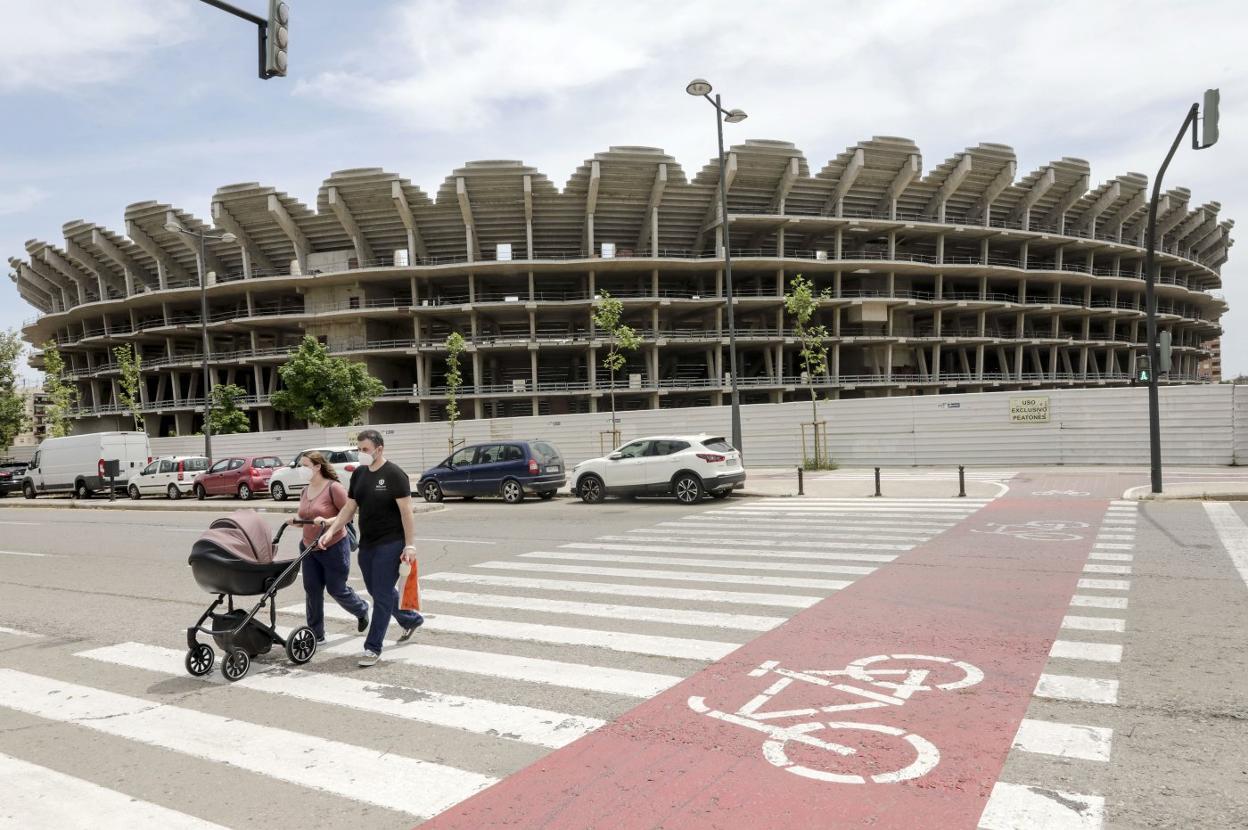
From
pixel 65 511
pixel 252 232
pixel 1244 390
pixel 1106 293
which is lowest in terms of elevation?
pixel 65 511

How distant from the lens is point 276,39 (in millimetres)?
7578

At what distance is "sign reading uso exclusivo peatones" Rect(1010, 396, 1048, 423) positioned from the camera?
75.8 ft

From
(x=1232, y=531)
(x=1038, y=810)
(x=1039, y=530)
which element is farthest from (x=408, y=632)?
(x=1232, y=531)

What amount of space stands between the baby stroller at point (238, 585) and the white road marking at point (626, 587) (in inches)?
116

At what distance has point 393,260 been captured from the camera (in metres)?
51.5

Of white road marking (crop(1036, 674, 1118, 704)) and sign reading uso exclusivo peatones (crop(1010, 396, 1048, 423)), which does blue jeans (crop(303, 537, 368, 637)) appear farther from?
sign reading uso exclusivo peatones (crop(1010, 396, 1048, 423))

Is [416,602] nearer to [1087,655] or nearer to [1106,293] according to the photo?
[1087,655]

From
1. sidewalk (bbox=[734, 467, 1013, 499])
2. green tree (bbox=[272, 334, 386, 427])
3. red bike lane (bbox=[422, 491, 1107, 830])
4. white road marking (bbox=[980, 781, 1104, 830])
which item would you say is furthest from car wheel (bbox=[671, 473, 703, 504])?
green tree (bbox=[272, 334, 386, 427])

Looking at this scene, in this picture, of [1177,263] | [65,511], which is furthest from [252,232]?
[1177,263]

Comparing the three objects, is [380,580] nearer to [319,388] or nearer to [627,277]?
[319,388]

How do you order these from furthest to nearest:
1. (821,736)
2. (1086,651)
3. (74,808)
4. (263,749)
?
(1086,651) → (263,749) → (821,736) → (74,808)

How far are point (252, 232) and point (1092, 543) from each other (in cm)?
5349

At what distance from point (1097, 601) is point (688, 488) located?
10.3 metres

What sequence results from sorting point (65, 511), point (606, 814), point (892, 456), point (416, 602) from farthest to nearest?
1. point (892, 456)
2. point (65, 511)
3. point (416, 602)
4. point (606, 814)
